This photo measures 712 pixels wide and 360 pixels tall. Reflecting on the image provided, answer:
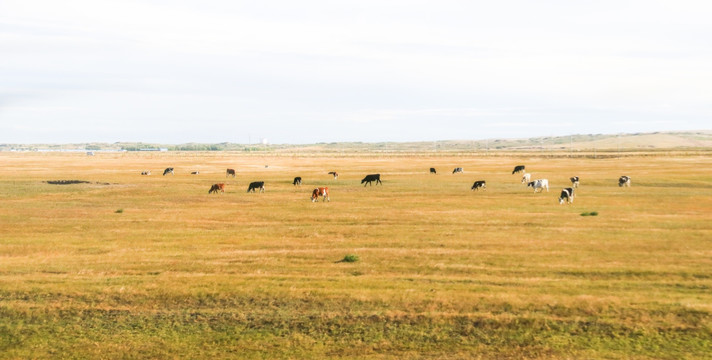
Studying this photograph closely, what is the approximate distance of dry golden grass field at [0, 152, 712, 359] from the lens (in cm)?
1208

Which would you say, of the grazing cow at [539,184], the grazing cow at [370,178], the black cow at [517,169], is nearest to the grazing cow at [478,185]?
the grazing cow at [539,184]

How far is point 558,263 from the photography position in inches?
754

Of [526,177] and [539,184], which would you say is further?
[526,177]

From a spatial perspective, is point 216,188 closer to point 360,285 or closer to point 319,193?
point 319,193

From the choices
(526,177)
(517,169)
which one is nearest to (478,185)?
(526,177)

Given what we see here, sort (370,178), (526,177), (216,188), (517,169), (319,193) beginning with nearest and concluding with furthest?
(319,193) → (216,188) → (370,178) → (526,177) → (517,169)

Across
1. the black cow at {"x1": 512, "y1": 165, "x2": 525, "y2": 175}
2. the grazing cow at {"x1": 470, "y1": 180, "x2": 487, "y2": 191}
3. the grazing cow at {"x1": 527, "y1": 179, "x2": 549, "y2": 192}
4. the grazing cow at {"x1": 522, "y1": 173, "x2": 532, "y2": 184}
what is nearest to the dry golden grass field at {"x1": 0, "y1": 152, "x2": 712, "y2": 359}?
the grazing cow at {"x1": 527, "y1": 179, "x2": 549, "y2": 192}

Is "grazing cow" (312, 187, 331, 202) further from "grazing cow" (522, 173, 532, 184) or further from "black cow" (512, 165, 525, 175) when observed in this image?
"black cow" (512, 165, 525, 175)

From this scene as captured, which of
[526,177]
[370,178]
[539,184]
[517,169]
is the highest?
[370,178]

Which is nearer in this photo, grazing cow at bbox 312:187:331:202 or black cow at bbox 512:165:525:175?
grazing cow at bbox 312:187:331:202

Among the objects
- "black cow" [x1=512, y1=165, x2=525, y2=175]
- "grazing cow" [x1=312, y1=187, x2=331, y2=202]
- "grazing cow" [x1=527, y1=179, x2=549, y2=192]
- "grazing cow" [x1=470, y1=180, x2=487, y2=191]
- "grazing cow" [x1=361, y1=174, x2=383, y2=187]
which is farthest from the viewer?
"black cow" [x1=512, y1=165, x2=525, y2=175]

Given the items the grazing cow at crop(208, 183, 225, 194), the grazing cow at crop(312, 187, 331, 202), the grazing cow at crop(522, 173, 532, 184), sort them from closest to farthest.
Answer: the grazing cow at crop(312, 187, 331, 202), the grazing cow at crop(208, 183, 225, 194), the grazing cow at crop(522, 173, 532, 184)

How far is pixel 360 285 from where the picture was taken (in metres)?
16.4

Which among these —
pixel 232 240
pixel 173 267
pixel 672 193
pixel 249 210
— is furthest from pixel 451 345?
pixel 672 193
